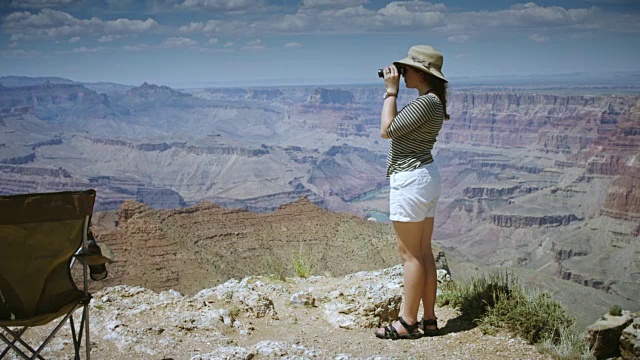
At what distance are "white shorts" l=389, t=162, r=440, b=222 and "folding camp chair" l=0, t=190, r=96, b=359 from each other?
79.6 inches

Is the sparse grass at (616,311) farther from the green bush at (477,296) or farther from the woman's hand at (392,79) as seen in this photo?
the woman's hand at (392,79)

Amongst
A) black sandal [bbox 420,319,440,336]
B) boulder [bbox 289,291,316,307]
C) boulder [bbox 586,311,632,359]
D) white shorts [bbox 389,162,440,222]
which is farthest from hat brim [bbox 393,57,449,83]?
boulder [bbox 289,291,316,307]

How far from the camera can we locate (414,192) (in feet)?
12.7

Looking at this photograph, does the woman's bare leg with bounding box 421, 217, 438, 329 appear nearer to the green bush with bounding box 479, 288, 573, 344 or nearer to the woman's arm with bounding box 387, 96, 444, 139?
the green bush with bounding box 479, 288, 573, 344

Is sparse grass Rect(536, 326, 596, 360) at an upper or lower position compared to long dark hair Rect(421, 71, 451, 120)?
lower

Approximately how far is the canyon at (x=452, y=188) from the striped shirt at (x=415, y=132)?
40.9 ft

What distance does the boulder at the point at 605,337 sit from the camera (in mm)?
3910

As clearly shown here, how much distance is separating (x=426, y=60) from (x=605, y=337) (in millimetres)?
2330

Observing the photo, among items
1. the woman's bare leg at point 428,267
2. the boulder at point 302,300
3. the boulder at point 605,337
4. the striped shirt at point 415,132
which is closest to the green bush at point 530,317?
the boulder at point 605,337

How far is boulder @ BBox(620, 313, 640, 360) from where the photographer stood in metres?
3.72

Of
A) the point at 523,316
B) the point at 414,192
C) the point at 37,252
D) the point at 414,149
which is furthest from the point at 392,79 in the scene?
the point at 37,252

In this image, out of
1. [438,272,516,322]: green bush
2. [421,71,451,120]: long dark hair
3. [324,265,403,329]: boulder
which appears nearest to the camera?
[421,71,451,120]: long dark hair

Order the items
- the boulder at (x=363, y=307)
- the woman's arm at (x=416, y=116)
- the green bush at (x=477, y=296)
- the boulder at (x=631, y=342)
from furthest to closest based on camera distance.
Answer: the boulder at (x=363, y=307)
the green bush at (x=477, y=296)
the woman's arm at (x=416, y=116)
the boulder at (x=631, y=342)

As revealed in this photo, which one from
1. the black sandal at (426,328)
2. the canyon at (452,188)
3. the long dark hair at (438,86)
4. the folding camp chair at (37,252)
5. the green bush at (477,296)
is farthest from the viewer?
the canyon at (452,188)
